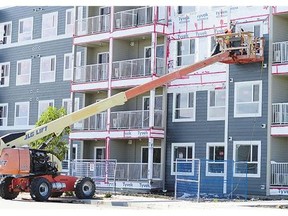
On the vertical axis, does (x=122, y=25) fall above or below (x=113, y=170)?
above

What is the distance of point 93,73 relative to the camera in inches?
1585

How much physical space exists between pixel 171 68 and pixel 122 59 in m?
3.56

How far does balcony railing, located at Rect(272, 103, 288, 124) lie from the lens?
105 ft

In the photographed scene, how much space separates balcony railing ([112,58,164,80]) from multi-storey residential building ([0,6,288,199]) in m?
0.06

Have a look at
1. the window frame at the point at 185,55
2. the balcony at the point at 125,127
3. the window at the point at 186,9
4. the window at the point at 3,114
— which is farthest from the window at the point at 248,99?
the window at the point at 3,114

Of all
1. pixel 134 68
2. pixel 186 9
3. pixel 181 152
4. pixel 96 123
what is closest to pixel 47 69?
pixel 96 123

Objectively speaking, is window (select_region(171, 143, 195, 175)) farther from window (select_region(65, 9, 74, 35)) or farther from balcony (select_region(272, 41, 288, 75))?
window (select_region(65, 9, 74, 35))

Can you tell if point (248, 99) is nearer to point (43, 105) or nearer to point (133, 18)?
point (133, 18)

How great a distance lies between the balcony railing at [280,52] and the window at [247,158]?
4065 millimetres

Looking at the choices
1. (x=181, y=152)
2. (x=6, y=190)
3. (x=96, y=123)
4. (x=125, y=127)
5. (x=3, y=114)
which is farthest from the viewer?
(x=3, y=114)

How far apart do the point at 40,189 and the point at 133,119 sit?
1057cm

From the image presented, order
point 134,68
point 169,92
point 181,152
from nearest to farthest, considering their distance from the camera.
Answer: point 181,152 → point 169,92 → point 134,68

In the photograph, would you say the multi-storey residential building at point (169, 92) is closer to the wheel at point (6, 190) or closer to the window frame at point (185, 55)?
the window frame at point (185, 55)

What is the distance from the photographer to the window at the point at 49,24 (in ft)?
150
